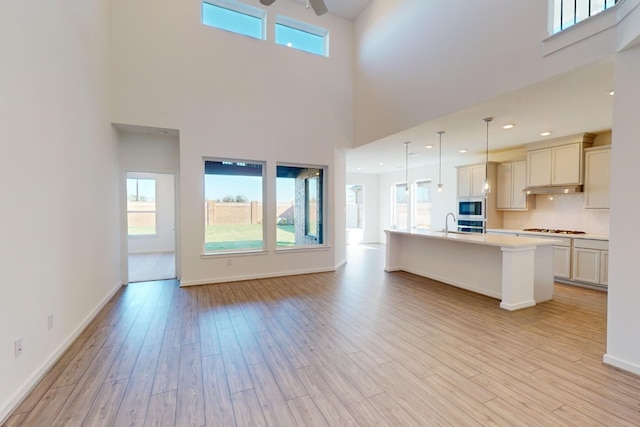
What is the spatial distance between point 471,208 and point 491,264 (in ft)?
9.50

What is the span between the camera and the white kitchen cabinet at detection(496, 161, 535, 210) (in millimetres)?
6117

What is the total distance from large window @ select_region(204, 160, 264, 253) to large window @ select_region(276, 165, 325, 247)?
432 millimetres

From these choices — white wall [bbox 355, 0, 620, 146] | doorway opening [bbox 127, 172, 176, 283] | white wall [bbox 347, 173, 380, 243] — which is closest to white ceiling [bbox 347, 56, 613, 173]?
white wall [bbox 355, 0, 620, 146]

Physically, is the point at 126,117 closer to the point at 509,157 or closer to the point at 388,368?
the point at 388,368

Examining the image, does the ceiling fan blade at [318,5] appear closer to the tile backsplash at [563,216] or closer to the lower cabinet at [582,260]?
the lower cabinet at [582,260]

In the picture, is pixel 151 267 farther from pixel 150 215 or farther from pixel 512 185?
pixel 512 185

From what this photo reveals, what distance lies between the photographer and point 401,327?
3.28 meters

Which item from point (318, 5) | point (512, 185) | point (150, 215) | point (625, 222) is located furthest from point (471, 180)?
point (150, 215)

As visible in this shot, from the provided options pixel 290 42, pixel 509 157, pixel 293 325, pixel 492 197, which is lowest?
pixel 293 325

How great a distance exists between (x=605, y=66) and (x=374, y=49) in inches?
154

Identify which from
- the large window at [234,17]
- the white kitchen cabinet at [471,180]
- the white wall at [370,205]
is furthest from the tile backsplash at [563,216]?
the large window at [234,17]

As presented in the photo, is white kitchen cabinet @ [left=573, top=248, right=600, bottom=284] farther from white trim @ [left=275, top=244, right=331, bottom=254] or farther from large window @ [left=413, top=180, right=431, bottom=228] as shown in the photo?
white trim @ [left=275, top=244, right=331, bottom=254]

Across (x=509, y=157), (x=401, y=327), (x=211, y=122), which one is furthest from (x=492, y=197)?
(x=211, y=122)

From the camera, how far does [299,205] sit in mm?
6355
